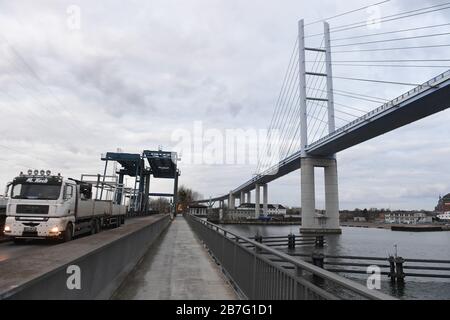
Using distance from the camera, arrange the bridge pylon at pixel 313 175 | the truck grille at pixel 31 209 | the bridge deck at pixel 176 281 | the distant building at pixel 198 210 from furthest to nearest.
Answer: the distant building at pixel 198 210, the bridge pylon at pixel 313 175, the truck grille at pixel 31 209, the bridge deck at pixel 176 281

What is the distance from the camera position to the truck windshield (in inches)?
642

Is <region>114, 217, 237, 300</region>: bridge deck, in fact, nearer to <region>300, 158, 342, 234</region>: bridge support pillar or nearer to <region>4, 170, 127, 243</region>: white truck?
<region>4, 170, 127, 243</region>: white truck

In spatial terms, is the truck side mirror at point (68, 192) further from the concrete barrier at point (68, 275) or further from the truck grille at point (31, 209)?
the concrete barrier at point (68, 275)

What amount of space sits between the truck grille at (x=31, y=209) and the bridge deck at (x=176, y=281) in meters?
5.02

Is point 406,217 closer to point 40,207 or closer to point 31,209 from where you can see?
point 40,207

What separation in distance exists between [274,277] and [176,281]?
4.05 metres

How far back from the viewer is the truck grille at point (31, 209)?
16047mm

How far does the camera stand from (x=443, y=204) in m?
174

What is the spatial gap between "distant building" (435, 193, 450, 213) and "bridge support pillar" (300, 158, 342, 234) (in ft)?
379

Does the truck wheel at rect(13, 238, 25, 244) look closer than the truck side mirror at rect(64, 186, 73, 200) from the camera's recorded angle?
No

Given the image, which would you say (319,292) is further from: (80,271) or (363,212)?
(363,212)

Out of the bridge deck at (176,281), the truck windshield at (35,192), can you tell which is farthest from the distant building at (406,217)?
the bridge deck at (176,281)

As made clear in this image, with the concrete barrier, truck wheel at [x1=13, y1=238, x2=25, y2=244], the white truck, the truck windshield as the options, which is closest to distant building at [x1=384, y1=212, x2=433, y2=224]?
the white truck
